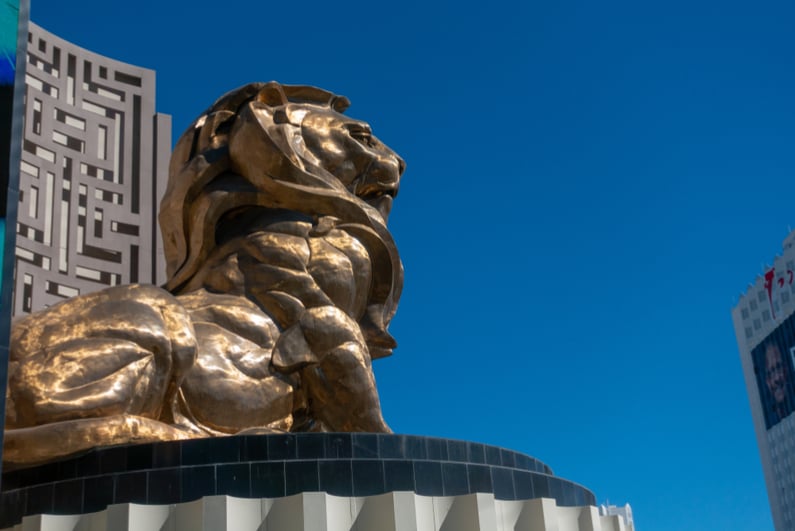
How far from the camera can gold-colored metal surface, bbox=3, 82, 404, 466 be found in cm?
924

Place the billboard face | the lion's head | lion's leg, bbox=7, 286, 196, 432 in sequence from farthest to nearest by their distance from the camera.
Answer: the billboard face
the lion's head
lion's leg, bbox=7, 286, 196, 432

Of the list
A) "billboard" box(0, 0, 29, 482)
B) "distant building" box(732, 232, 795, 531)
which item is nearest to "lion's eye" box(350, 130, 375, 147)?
"billboard" box(0, 0, 29, 482)

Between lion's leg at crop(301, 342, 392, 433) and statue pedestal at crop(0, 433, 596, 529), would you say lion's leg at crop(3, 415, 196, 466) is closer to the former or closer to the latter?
statue pedestal at crop(0, 433, 596, 529)

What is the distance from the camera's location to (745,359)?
79.9 meters

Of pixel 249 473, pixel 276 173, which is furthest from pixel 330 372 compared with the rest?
pixel 276 173

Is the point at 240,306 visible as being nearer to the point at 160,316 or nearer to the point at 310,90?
the point at 160,316

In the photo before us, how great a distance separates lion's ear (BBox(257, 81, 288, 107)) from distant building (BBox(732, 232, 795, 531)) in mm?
65660

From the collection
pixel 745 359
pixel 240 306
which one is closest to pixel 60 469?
pixel 240 306

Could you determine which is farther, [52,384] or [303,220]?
[303,220]

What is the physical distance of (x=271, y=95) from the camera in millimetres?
12031

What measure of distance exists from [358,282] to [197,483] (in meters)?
3.42

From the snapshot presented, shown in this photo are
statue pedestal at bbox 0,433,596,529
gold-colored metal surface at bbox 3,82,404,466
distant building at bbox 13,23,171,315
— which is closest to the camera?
statue pedestal at bbox 0,433,596,529

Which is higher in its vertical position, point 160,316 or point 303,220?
point 303,220

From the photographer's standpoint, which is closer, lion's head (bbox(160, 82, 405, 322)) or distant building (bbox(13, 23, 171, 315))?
lion's head (bbox(160, 82, 405, 322))
